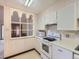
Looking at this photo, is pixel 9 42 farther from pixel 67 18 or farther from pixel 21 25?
pixel 67 18

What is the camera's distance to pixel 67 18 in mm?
2121

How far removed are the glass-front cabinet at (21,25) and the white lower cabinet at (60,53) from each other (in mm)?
2239

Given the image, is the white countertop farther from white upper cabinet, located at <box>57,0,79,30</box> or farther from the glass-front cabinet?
the glass-front cabinet

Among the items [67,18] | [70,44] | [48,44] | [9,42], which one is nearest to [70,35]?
[70,44]

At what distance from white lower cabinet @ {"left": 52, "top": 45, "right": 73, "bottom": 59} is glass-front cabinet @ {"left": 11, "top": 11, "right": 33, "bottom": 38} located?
88.1 inches

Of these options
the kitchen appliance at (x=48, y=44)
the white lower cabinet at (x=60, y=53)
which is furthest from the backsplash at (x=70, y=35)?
the white lower cabinet at (x=60, y=53)

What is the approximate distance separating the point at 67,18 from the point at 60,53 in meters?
0.91

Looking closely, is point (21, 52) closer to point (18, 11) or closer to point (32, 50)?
point (32, 50)

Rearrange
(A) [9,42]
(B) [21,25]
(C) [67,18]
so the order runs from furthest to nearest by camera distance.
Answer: (B) [21,25] → (A) [9,42] → (C) [67,18]

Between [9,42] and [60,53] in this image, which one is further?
[9,42]

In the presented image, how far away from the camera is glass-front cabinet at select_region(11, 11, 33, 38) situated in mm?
3766

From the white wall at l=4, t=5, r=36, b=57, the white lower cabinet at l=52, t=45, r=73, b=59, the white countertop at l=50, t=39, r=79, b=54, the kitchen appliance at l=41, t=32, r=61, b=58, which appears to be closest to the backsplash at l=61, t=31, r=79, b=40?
the white countertop at l=50, t=39, r=79, b=54

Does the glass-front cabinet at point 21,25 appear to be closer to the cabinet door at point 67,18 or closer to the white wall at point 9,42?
the white wall at point 9,42

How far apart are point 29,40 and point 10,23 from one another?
4.49 feet
